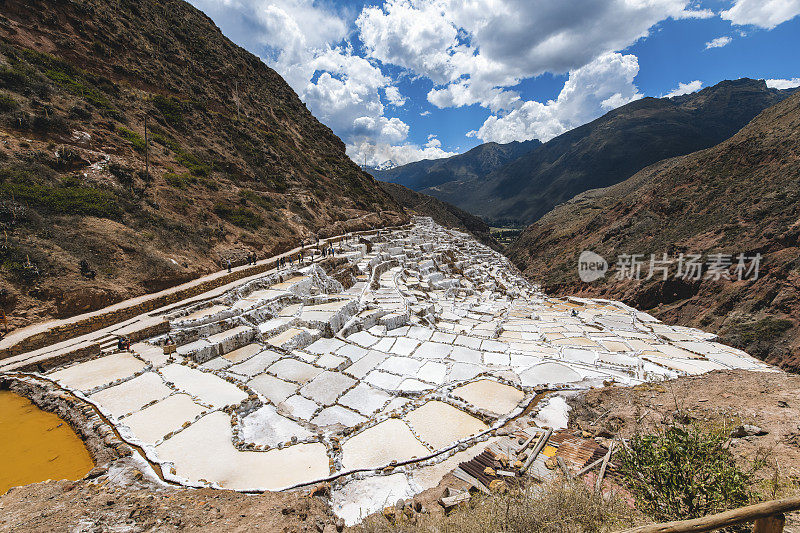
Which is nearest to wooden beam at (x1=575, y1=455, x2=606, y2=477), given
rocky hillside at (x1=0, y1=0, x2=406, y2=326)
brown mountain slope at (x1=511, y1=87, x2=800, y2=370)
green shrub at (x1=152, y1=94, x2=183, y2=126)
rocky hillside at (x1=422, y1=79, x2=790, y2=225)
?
rocky hillside at (x1=0, y1=0, x2=406, y2=326)

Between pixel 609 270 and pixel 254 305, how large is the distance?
3868 cm

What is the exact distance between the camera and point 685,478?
376cm

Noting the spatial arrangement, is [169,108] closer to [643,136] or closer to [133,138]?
[133,138]

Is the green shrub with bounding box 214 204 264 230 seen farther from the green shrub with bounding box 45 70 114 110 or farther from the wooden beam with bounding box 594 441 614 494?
the wooden beam with bounding box 594 441 614 494

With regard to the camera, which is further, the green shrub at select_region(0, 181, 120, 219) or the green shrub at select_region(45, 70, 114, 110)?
the green shrub at select_region(45, 70, 114, 110)

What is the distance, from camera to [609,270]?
36.0 meters

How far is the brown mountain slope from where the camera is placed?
1919cm

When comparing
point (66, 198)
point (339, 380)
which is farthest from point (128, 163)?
point (339, 380)

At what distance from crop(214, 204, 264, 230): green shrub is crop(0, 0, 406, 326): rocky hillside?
0.12 metres

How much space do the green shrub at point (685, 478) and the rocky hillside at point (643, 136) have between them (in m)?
164

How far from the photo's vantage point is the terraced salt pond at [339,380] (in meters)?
5.88

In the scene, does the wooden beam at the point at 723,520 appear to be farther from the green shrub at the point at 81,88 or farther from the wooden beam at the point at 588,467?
the green shrub at the point at 81,88

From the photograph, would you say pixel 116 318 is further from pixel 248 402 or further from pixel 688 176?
pixel 688 176

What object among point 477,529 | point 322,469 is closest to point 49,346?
point 322,469
